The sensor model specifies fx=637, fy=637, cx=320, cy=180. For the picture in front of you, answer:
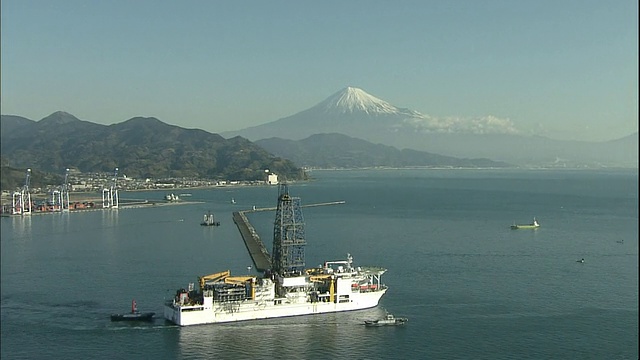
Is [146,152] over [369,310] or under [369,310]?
over

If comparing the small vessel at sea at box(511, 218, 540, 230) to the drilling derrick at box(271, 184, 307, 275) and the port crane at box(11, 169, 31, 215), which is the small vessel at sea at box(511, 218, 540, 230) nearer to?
the drilling derrick at box(271, 184, 307, 275)

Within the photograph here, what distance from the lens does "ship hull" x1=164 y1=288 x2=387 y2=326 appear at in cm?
1398

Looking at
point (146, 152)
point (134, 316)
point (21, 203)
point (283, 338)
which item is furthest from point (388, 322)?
point (146, 152)

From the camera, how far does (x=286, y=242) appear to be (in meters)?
16.7

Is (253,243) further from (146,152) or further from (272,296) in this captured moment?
(146,152)

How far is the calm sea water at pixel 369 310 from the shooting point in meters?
12.6

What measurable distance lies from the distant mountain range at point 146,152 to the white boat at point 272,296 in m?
55.5

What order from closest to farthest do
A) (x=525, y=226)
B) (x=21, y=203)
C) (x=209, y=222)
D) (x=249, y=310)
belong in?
1. (x=249, y=310)
2. (x=525, y=226)
3. (x=209, y=222)
4. (x=21, y=203)

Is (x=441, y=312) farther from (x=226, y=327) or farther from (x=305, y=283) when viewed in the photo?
(x=226, y=327)

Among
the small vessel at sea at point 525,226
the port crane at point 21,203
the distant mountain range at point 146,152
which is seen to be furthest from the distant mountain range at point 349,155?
the small vessel at sea at point 525,226

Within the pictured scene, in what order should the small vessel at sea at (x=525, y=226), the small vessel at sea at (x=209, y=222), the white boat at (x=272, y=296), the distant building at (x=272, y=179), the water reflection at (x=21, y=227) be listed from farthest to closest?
the distant building at (x=272, y=179) < the small vessel at sea at (x=209, y=222) < the small vessel at sea at (x=525, y=226) < the water reflection at (x=21, y=227) < the white boat at (x=272, y=296)

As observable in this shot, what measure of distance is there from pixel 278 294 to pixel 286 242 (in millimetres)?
1849

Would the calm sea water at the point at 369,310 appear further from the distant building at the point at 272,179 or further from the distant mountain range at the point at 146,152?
the distant building at the point at 272,179

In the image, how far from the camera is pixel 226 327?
45.9 ft
